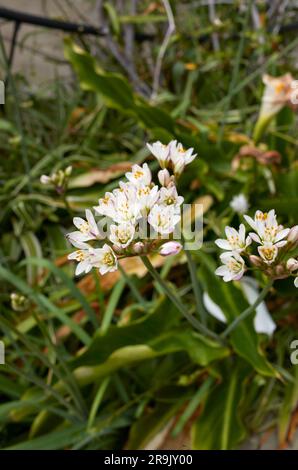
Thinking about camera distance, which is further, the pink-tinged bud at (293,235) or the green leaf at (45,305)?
the green leaf at (45,305)

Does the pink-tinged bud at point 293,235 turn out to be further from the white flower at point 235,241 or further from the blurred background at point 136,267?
the blurred background at point 136,267

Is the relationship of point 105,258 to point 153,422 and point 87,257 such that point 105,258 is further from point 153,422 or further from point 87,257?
point 153,422

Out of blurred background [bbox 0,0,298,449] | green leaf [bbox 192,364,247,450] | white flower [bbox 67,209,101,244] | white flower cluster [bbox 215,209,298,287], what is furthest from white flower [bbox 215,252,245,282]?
green leaf [bbox 192,364,247,450]

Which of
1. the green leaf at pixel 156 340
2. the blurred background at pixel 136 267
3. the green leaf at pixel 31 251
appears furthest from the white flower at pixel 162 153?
the green leaf at pixel 31 251

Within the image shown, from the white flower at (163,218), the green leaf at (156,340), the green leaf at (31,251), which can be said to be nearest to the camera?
the white flower at (163,218)

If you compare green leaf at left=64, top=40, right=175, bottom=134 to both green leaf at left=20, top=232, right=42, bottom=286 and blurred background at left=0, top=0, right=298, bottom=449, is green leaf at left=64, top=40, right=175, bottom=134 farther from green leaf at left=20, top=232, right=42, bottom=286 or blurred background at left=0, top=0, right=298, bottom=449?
green leaf at left=20, top=232, right=42, bottom=286

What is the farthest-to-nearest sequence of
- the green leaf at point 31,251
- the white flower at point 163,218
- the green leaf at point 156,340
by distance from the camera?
the green leaf at point 31,251 → the green leaf at point 156,340 → the white flower at point 163,218

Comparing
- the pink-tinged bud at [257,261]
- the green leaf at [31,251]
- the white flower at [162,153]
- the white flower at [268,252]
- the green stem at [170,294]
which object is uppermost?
the white flower at [162,153]

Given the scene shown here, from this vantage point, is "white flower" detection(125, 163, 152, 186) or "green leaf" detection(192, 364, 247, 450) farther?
"green leaf" detection(192, 364, 247, 450)

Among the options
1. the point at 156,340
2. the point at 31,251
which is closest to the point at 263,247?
the point at 156,340
